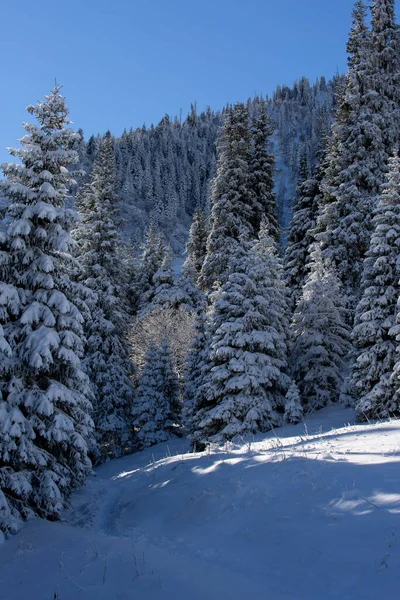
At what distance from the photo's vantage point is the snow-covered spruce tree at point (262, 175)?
35281 millimetres

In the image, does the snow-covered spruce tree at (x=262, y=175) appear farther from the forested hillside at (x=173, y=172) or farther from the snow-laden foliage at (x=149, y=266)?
the forested hillside at (x=173, y=172)

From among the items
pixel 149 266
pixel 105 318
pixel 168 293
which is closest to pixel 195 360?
pixel 105 318

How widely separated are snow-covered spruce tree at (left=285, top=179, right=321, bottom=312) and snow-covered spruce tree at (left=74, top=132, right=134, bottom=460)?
13025 mm

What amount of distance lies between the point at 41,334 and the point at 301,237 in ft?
92.8

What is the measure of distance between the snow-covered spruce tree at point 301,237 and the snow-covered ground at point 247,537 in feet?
78.0

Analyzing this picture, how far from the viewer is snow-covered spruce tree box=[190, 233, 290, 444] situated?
65.9 feet

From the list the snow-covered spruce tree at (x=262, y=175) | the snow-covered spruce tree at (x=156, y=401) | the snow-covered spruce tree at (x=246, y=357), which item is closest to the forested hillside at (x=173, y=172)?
the snow-covered spruce tree at (x=262, y=175)

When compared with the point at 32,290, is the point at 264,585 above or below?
below

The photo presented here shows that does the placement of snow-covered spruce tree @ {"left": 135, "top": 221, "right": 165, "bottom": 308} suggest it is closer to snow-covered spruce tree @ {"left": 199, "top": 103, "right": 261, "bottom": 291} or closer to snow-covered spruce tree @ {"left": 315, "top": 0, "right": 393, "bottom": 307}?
snow-covered spruce tree @ {"left": 199, "top": 103, "right": 261, "bottom": 291}

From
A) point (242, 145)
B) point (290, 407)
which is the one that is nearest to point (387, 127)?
point (242, 145)

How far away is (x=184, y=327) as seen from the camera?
140 feet

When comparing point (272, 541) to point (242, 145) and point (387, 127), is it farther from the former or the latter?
point (242, 145)

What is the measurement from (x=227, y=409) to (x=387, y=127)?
22.0 meters

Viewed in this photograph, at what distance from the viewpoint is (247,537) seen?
735cm
